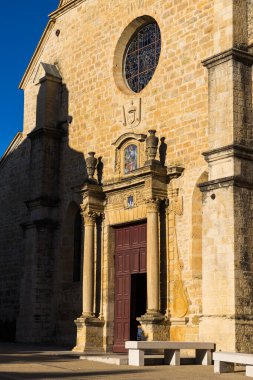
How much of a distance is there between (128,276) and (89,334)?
1.82m

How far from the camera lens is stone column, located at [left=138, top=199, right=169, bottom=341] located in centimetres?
1530

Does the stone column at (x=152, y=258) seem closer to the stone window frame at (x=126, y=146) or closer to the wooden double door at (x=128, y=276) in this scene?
the wooden double door at (x=128, y=276)

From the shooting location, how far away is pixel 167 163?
16500 millimetres

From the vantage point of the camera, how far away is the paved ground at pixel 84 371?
10375mm

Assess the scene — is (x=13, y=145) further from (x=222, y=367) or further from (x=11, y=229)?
(x=222, y=367)

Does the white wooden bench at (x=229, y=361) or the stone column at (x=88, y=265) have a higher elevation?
the stone column at (x=88, y=265)

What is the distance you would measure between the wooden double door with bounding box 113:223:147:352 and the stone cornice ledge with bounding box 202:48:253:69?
4711mm

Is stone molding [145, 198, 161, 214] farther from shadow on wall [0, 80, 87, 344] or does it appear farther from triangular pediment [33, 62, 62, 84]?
triangular pediment [33, 62, 62, 84]

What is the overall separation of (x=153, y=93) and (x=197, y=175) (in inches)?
118

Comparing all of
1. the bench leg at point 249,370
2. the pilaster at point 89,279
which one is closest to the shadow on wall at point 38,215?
the pilaster at point 89,279

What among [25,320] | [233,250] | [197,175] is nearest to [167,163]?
[197,175]

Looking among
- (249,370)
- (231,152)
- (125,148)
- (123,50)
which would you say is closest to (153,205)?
(125,148)

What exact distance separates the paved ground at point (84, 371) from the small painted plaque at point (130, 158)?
5592 mm

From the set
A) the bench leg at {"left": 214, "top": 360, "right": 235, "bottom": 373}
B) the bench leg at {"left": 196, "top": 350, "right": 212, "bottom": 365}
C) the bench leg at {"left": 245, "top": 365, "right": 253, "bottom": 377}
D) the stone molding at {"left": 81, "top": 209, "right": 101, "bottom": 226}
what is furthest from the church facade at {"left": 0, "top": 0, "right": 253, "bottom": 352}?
the bench leg at {"left": 245, "top": 365, "right": 253, "bottom": 377}
